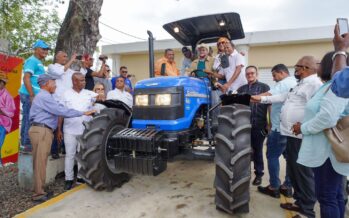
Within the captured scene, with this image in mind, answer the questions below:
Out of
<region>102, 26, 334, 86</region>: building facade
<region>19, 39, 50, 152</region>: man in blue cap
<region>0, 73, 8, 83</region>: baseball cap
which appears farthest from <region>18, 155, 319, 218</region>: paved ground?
<region>102, 26, 334, 86</region>: building facade

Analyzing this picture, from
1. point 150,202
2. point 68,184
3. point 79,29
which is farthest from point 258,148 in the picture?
point 79,29

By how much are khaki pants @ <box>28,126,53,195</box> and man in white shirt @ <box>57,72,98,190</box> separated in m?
0.41

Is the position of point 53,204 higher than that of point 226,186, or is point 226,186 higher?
point 226,186

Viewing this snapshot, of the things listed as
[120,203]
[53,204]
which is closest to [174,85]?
[120,203]

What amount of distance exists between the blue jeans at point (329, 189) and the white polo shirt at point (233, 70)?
2295 millimetres

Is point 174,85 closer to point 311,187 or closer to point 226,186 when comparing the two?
point 226,186

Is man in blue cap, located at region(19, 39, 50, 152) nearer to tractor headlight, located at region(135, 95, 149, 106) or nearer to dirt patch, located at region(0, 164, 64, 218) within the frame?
dirt patch, located at region(0, 164, 64, 218)

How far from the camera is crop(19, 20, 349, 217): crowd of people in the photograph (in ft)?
7.49

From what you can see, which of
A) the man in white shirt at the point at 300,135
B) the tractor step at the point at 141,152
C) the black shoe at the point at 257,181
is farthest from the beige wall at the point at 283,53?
the tractor step at the point at 141,152

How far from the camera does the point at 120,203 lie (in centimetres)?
353

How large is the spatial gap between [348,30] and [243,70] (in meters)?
2.37

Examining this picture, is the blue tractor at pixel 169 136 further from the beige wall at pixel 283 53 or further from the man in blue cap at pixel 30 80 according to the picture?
the beige wall at pixel 283 53

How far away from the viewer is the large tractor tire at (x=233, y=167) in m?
2.86

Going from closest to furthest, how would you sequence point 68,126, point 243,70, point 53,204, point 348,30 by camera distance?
point 348,30, point 53,204, point 68,126, point 243,70
